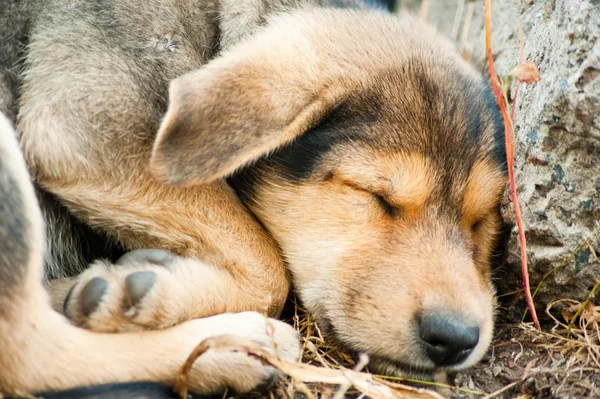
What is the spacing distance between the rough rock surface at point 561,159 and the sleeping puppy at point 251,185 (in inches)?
8.1

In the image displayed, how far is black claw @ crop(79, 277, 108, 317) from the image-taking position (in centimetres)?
301

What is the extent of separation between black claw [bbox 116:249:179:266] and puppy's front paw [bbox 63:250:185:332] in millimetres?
157

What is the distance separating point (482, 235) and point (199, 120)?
1772 mm

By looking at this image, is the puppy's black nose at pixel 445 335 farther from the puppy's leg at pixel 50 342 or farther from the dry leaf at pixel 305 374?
the puppy's leg at pixel 50 342

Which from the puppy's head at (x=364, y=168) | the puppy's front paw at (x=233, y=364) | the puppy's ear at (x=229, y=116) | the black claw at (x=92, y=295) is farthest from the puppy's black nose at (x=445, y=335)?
the black claw at (x=92, y=295)

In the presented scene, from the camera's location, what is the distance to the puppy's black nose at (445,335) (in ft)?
10.0

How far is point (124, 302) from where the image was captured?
3010 mm

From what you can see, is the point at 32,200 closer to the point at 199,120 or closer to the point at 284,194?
the point at 199,120

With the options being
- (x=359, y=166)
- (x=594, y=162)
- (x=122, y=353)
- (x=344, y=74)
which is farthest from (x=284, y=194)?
(x=594, y=162)

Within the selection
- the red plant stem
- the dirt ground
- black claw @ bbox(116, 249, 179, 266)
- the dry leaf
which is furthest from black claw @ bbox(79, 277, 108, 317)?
the red plant stem

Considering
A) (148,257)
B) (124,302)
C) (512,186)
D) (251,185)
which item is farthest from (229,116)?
(512,186)

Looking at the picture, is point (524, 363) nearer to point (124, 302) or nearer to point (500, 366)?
point (500, 366)

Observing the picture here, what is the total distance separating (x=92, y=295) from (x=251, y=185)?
1.12 metres

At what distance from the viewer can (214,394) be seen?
A: 2977 millimetres
